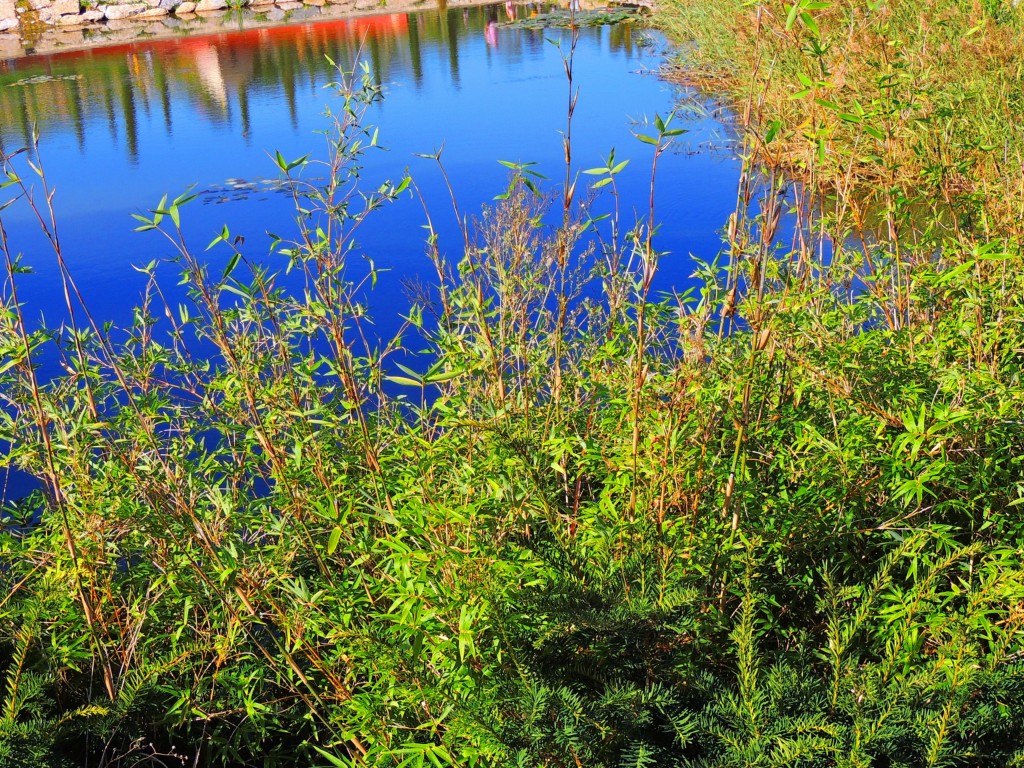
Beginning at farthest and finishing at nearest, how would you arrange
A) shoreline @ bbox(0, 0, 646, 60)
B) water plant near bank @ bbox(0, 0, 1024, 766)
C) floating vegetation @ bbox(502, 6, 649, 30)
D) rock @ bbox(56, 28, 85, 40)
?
shoreline @ bbox(0, 0, 646, 60), rock @ bbox(56, 28, 85, 40), floating vegetation @ bbox(502, 6, 649, 30), water plant near bank @ bbox(0, 0, 1024, 766)

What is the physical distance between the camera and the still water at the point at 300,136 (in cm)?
595

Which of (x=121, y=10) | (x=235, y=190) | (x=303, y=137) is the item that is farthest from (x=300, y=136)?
(x=121, y=10)

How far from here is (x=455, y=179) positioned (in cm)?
688

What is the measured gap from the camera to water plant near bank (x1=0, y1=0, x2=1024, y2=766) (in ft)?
4.51

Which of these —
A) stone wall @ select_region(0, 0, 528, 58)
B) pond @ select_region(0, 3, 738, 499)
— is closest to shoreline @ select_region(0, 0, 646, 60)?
stone wall @ select_region(0, 0, 528, 58)

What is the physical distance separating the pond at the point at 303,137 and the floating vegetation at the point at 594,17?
0.23m

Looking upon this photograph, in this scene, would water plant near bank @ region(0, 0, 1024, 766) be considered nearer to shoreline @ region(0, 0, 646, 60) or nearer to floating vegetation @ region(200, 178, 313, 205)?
floating vegetation @ region(200, 178, 313, 205)

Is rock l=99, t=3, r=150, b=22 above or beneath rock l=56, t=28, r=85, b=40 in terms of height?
above

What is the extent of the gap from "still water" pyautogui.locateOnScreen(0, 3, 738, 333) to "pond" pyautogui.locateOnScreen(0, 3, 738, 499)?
2 cm

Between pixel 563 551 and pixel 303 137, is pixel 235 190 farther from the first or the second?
pixel 563 551

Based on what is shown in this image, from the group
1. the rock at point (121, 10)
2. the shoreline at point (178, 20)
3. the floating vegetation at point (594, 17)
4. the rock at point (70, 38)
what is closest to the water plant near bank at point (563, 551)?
the floating vegetation at point (594, 17)

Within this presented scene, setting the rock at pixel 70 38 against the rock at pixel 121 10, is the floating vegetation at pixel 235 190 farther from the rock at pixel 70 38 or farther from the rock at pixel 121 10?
the rock at pixel 121 10

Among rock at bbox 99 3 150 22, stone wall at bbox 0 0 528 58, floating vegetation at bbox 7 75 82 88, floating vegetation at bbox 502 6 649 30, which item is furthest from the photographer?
rock at bbox 99 3 150 22

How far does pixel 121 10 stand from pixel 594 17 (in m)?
9.94
